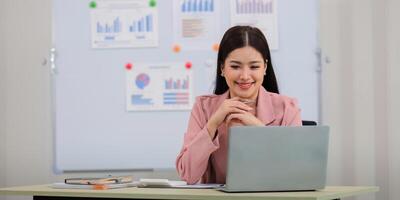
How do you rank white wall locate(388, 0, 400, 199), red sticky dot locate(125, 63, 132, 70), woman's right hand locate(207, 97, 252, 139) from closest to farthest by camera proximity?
woman's right hand locate(207, 97, 252, 139)
white wall locate(388, 0, 400, 199)
red sticky dot locate(125, 63, 132, 70)

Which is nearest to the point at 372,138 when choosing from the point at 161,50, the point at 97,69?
the point at 161,50

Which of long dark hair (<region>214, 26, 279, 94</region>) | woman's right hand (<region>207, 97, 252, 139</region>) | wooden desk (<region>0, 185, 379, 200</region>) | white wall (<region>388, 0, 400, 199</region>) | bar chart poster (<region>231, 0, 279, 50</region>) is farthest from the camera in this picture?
bar chart poster (<region>231, 0, 279, 50</region>)

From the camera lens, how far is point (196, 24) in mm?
3729

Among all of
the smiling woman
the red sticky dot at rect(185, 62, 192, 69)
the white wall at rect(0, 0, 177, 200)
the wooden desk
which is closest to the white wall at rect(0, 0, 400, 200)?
the red sticky dot at rect(185, 62, 192, 69)

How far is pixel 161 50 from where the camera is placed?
3.77 m

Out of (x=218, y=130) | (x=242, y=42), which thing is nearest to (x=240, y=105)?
(x=218, y=130)

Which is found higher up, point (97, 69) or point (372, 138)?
point (97, 69)

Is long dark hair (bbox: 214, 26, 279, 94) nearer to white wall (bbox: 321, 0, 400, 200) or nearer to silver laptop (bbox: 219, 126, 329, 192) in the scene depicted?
silver laptop (bbox: 219, 126, 329, 192)

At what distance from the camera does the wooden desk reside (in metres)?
1.97

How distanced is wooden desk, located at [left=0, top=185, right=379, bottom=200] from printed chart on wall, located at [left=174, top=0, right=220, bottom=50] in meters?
1.49

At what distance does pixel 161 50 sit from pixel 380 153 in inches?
50.9

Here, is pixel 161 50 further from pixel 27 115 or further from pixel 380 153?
pixel 380 153

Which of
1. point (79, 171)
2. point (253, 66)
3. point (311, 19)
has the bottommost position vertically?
point (79, 171)

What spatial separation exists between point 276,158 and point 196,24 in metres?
1.80
